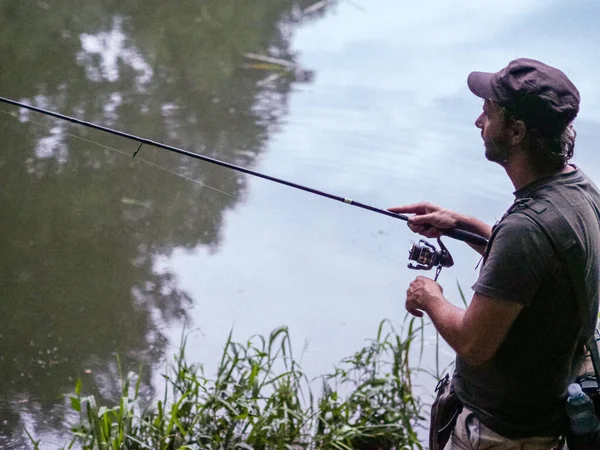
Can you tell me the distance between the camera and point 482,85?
7.20ft

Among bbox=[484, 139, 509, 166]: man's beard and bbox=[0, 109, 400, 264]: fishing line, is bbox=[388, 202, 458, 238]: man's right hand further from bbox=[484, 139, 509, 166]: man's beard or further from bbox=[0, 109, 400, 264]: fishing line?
bbox=[0, 109, 400, 264]: fishing line

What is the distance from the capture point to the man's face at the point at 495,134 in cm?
214

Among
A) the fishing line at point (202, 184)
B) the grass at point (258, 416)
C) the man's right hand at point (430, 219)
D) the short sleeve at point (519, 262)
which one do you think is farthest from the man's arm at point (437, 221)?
the fishing line at point (202, 184)

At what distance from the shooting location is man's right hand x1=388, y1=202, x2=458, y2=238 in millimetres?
2406

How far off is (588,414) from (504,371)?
0.22 meters

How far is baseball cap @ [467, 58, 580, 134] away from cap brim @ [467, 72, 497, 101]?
0.01m

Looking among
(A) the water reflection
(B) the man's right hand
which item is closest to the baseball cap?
(B) the man's right hand

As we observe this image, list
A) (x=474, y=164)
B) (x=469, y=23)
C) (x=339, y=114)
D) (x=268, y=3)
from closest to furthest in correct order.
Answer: (x=474, y=164) < (x=339, y=114) < (x=469, y=23) < (x=268, y=3)

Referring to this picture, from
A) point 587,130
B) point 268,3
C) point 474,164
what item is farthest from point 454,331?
point 268,3

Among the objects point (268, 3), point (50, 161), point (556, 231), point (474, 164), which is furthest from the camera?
point (268, 3)

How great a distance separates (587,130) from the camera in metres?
5.86

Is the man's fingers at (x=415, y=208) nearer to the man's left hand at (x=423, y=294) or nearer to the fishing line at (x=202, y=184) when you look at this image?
the man's left hand at (x=423, y=294)

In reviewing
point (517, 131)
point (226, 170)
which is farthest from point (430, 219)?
point (226, 170)

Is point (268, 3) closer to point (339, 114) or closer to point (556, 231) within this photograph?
point (339, 114)
